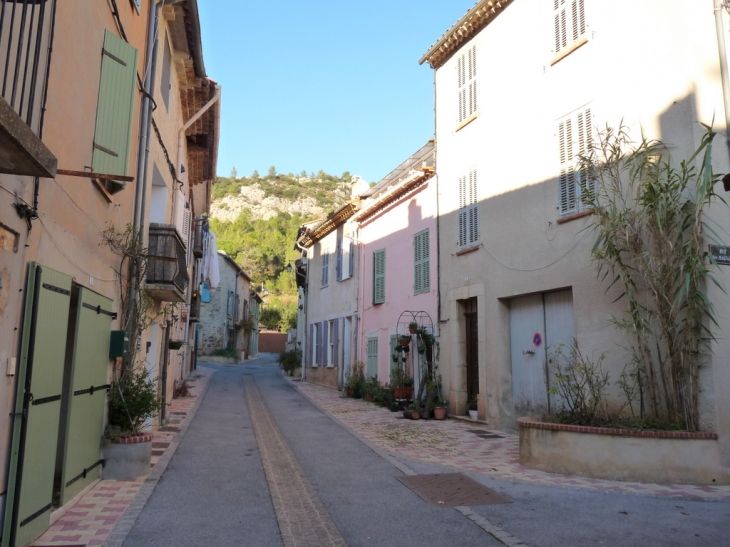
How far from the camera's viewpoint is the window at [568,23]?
9594 millimetres

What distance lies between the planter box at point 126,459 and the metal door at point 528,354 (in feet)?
20.6

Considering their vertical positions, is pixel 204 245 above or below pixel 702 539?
above

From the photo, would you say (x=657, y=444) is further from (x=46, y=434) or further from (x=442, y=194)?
(x=442, y=194)

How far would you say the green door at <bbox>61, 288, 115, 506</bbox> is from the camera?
19.1 feet

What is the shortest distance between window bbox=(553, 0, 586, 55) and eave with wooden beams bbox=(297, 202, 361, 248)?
32.8 ft

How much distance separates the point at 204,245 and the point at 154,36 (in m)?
9.78

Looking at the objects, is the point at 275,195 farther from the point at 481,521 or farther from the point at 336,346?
the point at 481,521

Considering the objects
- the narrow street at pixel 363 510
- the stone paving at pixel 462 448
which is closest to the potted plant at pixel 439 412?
the stone paving at pixel 462 448

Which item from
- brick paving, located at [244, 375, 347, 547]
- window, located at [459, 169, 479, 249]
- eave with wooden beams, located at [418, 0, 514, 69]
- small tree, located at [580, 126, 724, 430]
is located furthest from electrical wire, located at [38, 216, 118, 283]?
eave with wooden beams, located at [418, 0, 514, 69]

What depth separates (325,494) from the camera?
639 centimetres

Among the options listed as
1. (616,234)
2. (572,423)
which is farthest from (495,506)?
(616,234)

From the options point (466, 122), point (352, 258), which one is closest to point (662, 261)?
point (466, 122)

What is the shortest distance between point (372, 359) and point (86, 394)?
11550 mm

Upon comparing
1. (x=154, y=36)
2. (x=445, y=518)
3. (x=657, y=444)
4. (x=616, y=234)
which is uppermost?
(x=154, y=36)
